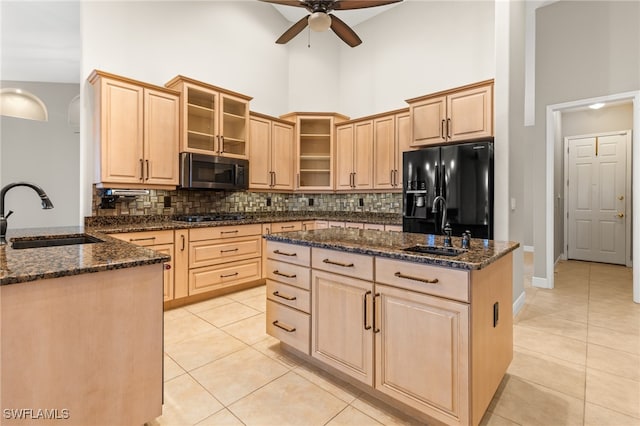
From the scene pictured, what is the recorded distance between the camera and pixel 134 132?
3.21 metres

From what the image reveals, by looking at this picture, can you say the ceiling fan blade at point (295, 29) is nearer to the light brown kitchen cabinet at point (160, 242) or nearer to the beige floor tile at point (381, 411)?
the light brown kitchen cabinet at point (160, 242)

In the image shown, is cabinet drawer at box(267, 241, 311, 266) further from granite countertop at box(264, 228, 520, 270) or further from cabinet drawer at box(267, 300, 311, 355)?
cabinet drawer at box(267, 300, 311, 355)

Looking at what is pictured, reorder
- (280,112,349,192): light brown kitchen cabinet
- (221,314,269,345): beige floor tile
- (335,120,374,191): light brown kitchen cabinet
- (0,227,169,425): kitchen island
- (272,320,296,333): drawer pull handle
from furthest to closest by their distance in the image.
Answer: (280,112,349,192): light brown kitchen cabinet, (335,120,374,191): light brown kitchen cabinet, (221,314,269,345): beige floor tile, (272,320,296,333): drawer pull handle, (0,227,169,425): kitchen island

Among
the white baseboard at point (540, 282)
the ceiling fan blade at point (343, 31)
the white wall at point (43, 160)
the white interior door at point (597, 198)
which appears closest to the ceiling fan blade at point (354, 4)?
the ceiling fan blade at point (343, 31)

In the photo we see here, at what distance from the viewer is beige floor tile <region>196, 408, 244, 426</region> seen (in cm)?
160

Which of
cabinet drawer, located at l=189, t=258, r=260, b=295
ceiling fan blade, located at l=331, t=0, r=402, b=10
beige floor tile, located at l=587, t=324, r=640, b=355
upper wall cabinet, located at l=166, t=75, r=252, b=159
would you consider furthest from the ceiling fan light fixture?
beige floor tile, located at l=587, t=324, r=640, b=355

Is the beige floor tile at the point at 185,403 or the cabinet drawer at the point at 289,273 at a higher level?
the cabinet drawer at the point at 289,273

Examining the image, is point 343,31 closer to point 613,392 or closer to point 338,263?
point 338,263

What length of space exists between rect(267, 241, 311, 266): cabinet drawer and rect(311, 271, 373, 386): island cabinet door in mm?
142

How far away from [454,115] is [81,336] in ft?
11.7

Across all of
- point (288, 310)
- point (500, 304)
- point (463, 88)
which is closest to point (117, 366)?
point (288, 310)

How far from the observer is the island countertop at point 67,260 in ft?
3.68

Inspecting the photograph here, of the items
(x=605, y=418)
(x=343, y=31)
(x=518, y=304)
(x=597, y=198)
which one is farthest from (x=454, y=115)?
(x=597, y=198)

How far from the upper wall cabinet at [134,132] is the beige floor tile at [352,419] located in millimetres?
2927
